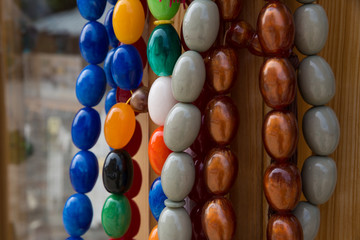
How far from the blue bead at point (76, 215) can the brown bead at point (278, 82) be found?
31 centimetres

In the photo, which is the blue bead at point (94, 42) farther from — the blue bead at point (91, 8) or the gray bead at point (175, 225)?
the gray bead at point (175, 225)

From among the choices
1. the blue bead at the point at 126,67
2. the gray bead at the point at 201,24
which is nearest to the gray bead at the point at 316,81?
the gray bead at the point at 201,24

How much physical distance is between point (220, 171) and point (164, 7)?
0.65 feet

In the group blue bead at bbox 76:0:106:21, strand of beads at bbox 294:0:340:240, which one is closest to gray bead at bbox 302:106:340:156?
strand of beads at bbox 294:0:340:240

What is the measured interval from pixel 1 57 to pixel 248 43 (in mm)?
632

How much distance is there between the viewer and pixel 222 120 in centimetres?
40

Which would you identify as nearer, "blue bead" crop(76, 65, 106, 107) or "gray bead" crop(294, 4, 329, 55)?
"gray bead" crop(294, 4, 329, 55)

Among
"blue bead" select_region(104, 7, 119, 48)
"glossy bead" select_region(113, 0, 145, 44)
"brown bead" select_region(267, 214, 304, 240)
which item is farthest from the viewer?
"blue bead" select_region(104, 7, 119, 48)

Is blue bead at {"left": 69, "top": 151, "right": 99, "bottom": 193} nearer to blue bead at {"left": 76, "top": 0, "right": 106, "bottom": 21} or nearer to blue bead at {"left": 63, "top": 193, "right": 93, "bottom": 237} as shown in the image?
blue bead at {"left": 63, "top": 193, "right": 93, "bottom": 237}

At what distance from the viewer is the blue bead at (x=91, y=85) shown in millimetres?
539

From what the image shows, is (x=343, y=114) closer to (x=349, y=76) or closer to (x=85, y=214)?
(x=349, y=76)

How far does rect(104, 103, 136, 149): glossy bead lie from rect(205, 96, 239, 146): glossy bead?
0.13 meters

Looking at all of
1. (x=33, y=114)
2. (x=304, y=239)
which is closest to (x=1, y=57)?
(x=33, y=114)

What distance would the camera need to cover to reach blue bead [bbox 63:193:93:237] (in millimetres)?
543
